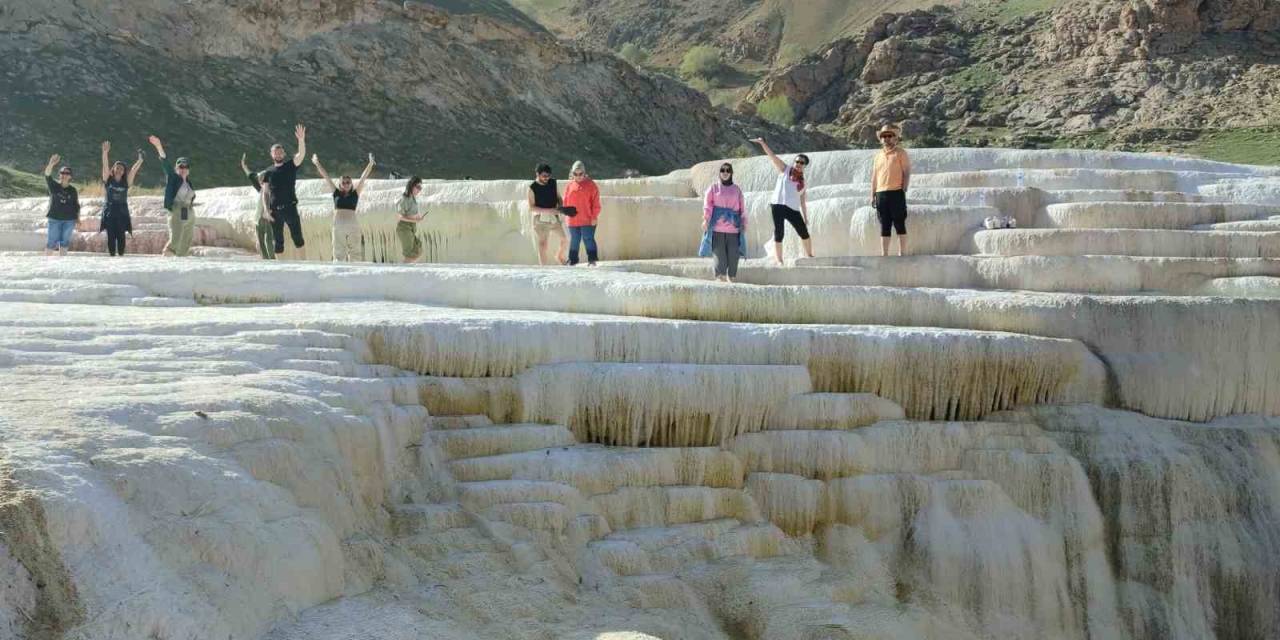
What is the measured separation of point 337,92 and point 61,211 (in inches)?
1019

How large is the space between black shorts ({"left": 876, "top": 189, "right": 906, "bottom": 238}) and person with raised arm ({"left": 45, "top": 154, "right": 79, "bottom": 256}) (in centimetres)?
791

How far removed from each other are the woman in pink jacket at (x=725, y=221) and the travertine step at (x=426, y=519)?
15.3 ft

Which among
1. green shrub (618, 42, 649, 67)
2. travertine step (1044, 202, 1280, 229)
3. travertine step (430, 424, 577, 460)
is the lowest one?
travertine step (430, 424, 577, 460)

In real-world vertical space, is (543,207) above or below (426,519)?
above

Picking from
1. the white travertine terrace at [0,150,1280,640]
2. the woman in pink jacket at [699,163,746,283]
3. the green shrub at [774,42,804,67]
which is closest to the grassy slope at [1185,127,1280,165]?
the green shrub at [774,42,804,67]

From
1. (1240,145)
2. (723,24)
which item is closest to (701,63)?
(723,24)

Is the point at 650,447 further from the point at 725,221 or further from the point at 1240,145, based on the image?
the point at 1240,145

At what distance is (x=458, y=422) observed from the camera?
333 inches

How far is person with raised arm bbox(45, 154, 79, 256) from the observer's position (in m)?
14.5

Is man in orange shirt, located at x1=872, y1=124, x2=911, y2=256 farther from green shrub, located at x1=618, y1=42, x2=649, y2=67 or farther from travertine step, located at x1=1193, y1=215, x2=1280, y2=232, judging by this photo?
green shrub, located at x1=618, y1=42, x2=649, y2=67

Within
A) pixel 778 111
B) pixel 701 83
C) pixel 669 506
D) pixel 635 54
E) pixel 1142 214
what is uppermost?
pixel 635 54

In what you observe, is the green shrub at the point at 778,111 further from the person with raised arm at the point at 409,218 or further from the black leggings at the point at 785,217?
the black leggings at the point at 785,217

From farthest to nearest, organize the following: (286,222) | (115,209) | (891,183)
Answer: (115,209) < (286,222) < (891,183)

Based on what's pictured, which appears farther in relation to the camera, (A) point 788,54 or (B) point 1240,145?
(A) point 788,54
